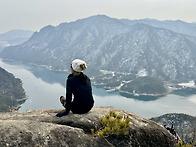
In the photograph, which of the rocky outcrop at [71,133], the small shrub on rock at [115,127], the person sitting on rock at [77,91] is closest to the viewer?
the rocky outcrop at [71,133]

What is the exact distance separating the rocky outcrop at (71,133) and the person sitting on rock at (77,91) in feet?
1.08

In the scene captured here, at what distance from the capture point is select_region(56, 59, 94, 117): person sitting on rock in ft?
26.6

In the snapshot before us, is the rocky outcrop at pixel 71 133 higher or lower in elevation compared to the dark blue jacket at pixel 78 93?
lower

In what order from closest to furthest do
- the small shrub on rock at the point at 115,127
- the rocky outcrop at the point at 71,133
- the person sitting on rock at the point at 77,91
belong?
the rocky outcrop at the point at 71,133 < the small shrub on rock at the point at 115,127 < the person sitting on rock at the point at 77,91

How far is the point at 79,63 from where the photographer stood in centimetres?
820

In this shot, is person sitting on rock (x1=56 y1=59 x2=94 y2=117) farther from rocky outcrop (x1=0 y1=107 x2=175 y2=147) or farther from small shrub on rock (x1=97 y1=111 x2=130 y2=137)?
small shrub on rock (x1=97 y1=111 x2=130 y2=137)

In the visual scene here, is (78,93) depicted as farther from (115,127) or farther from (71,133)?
(115,127)

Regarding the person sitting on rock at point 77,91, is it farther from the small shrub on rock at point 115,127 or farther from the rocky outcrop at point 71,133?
the small shrub on rock at point 115,127

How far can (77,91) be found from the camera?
8.12 metres

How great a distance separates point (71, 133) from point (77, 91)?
1.84 m

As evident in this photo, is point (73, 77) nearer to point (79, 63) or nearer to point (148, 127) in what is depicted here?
point (79, 63)

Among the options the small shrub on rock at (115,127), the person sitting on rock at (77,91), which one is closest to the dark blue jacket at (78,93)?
the person sitting on rock at (77,91)

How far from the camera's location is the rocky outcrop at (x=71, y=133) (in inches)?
242

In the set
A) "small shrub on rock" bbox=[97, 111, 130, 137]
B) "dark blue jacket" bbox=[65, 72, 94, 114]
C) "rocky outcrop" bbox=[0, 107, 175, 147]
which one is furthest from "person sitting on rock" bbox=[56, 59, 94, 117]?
"small shrub on rock" bbox=[97, 111, 130, 137]
